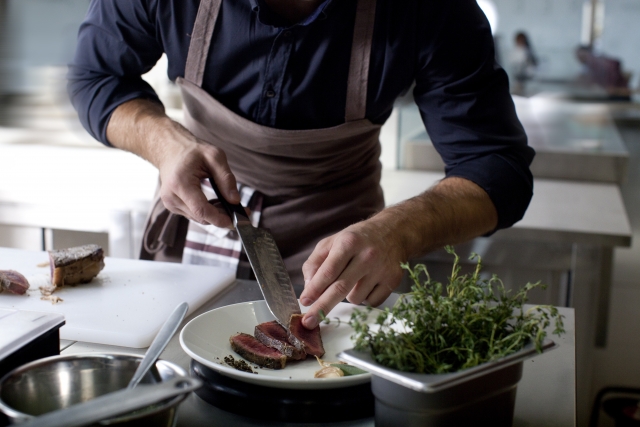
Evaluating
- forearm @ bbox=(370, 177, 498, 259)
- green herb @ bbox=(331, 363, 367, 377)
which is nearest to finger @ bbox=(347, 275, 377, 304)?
forearm @ bbox=(370, 177, 498, 259)

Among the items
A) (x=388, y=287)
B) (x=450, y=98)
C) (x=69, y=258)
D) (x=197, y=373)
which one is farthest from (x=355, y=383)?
(x=450, y=98)

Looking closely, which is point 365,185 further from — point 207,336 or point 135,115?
point 207,336

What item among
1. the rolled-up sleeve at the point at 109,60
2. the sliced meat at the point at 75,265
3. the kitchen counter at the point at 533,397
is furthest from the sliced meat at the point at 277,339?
the rolled-up sleeve at the point at 109,60

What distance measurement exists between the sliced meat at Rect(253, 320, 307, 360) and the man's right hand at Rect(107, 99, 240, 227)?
0.93 feet

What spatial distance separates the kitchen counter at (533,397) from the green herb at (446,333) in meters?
0.14

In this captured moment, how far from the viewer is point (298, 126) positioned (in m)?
1.48

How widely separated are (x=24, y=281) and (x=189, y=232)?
437mm

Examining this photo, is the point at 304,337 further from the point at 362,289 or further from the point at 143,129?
the point at 143,129

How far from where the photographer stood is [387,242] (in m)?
1.14

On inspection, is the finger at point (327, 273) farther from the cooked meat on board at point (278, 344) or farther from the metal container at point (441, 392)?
the metal container at point (441, 392)

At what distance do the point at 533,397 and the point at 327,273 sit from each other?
34cm

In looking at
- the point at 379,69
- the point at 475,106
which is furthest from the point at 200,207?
the point at 475,106

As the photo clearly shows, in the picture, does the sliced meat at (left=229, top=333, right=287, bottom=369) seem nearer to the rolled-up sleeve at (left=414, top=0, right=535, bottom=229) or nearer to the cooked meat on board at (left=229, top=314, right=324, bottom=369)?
the cooked meat on board at (left=229, top=314, right=324, bottom=369)

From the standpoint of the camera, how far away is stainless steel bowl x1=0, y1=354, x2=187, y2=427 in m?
0.67
